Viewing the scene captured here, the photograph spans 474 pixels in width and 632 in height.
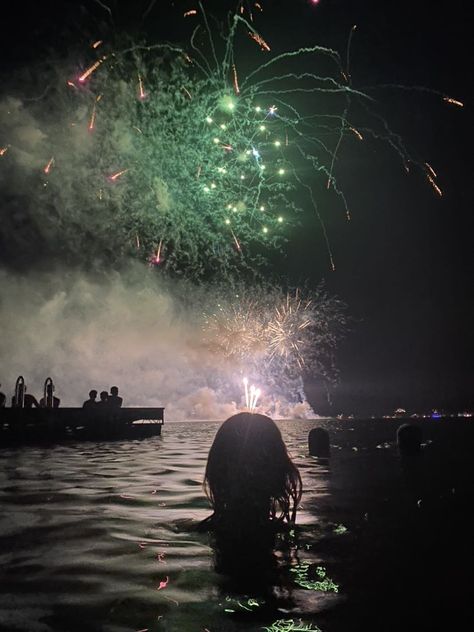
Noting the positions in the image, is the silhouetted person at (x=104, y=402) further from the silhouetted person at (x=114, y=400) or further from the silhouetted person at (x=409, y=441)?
the silhouetted person at (x=409, y=441)

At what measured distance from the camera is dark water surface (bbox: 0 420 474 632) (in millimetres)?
3799

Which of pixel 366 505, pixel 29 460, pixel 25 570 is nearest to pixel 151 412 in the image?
pixel 29 460

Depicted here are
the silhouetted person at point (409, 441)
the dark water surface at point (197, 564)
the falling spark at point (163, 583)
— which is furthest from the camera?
the silhouetted person at point (409, 441)

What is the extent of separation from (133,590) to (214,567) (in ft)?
3.35

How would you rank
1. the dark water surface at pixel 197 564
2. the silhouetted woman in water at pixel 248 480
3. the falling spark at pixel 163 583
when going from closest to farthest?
the dark water surface at pixel 197 564 < the falling spark at pixel 163 583 < the silhouetted woman in water at pixel 248 480

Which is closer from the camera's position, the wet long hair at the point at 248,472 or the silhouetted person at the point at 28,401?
the wet long hair at the point at 248,472

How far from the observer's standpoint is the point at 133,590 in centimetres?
438

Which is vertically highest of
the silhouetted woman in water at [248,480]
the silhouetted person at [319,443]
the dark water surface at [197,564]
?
the silhouetted woman in water at [248,480]

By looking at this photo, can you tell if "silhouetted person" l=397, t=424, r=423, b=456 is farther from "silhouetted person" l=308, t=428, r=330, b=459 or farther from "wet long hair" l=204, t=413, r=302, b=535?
"wet long hair" l=204, t=413, r=302, b=535

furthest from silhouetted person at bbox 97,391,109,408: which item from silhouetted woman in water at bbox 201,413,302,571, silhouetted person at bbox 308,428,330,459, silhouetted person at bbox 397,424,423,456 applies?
silhouetted woman in water at bbox 201,413,302,571

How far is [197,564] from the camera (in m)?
5.23

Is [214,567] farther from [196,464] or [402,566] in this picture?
[196,464]

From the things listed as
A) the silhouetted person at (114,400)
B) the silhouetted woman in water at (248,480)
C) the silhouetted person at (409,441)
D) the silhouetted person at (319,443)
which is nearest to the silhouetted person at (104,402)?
the silhouetted person at (114,400)

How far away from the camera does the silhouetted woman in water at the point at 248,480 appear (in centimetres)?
573
